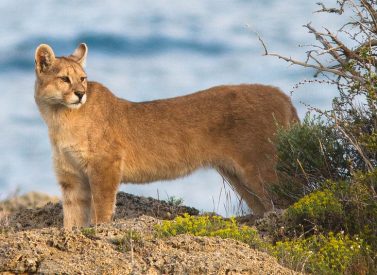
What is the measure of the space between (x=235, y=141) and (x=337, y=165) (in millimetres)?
1564

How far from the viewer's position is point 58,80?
10.2 metres

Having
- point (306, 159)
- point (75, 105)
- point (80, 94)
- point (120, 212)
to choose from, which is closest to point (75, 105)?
point (75, 105)

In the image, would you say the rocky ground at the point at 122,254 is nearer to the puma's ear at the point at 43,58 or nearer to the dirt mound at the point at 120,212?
the puma's ear at the point at 43,58

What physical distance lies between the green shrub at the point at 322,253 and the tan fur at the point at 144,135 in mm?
2829

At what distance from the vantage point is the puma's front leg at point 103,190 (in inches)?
404

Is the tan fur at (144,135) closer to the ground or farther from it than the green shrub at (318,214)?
farther from it

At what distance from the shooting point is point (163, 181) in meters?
11.2

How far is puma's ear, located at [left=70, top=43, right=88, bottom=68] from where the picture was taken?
427 inches

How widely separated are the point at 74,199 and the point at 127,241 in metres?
4.48

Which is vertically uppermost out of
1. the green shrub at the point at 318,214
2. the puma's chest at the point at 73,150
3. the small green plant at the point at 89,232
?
the puma's chest at the point at 73,150

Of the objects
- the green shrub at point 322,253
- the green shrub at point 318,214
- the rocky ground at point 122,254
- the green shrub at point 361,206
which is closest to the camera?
the rocky ground at point 122,254

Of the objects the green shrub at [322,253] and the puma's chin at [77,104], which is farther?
the puma's chin at [77,104]

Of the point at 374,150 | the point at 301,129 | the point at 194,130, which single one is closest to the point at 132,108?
the point at 194,130

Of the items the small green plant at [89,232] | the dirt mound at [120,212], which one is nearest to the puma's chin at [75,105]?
the dirt mound at [120,212]
